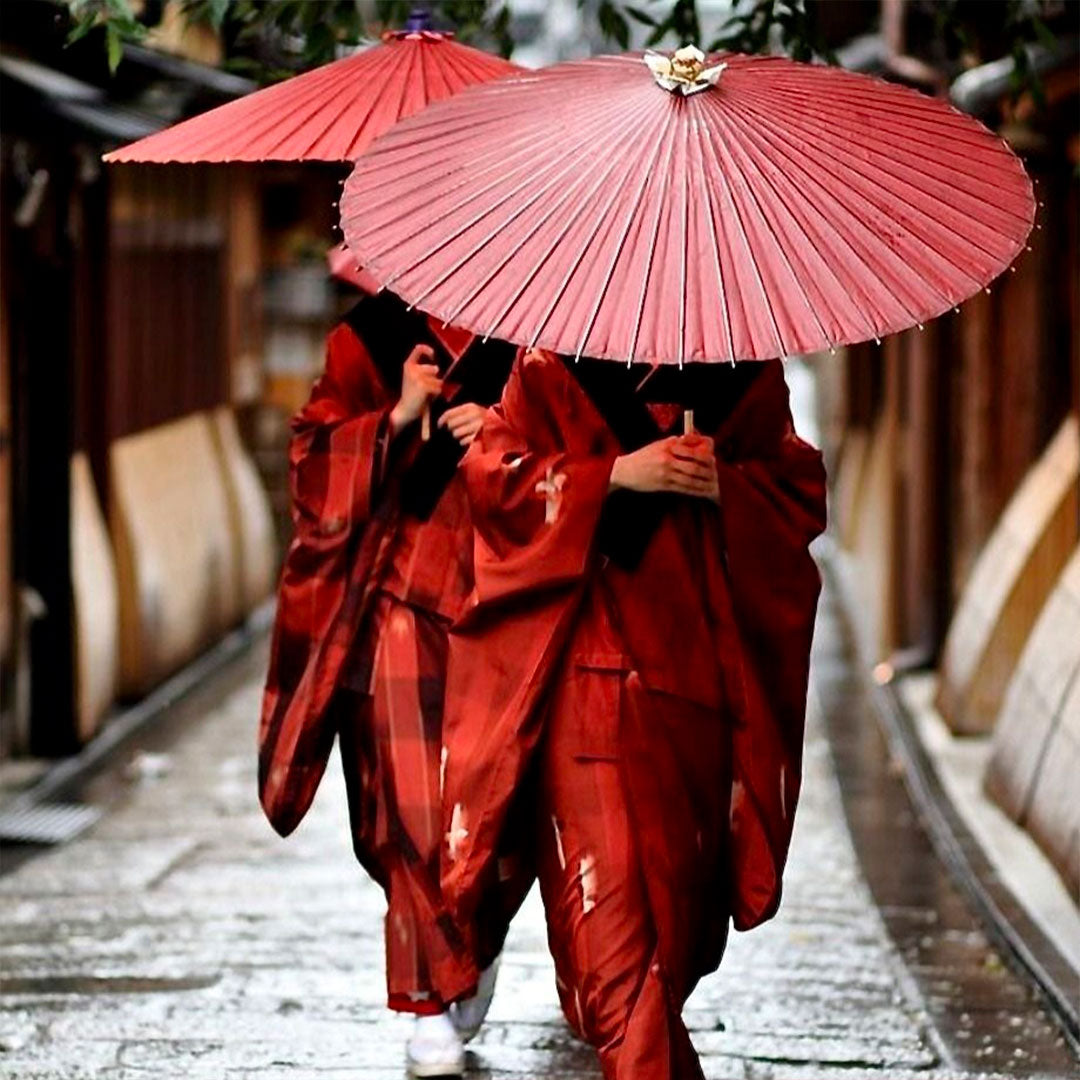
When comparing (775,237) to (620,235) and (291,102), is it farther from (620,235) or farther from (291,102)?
(291,102)

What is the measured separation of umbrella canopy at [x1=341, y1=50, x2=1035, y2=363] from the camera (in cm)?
544

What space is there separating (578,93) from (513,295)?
612 mm

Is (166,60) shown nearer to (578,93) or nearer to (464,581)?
(464,581)

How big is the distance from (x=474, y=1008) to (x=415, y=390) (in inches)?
67.7

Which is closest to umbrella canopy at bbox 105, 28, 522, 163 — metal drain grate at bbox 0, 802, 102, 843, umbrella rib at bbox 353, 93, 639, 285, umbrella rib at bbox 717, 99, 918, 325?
umbrella rib at bbox 353, 93, 639, 285

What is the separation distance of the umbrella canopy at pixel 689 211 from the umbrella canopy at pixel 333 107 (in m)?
0.90

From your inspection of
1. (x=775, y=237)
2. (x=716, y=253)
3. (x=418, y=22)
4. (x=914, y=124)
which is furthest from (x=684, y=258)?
(x=418, y=22)

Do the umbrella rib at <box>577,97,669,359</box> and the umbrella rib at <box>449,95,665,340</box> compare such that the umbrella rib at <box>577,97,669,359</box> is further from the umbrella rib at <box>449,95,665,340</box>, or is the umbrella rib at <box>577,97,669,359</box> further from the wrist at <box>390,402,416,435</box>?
the wrist at <box>390,402,416,435</box>

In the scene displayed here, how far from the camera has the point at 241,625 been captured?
19.4m

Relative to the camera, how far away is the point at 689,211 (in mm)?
5594

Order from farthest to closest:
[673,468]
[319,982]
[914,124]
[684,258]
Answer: [319,982], [673,468], [914,124], [684,258]

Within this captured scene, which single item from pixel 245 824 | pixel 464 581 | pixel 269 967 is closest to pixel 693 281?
pixel 464 581

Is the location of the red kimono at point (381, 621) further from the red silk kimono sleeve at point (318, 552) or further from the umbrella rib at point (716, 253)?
the umbrella rib at point (716, 253)

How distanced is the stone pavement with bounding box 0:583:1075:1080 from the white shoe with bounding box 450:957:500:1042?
11cm
